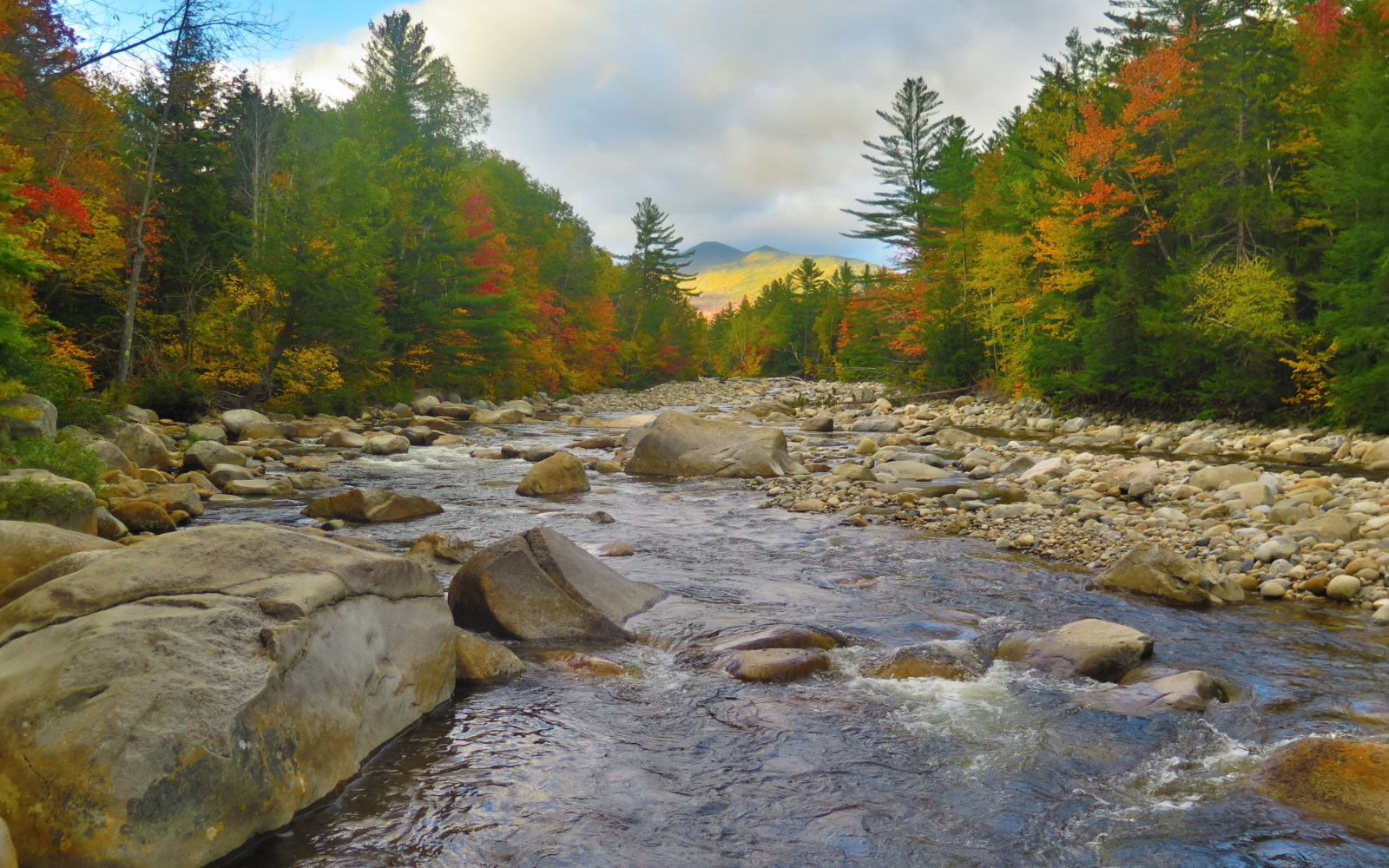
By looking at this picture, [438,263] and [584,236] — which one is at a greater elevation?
[584,236]

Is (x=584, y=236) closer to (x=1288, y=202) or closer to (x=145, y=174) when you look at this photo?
(x=145, y=174)

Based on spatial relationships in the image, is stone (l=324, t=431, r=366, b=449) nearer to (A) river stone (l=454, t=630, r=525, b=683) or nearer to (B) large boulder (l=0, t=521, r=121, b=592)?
(B) large boulder (l=0, t=521, r=121, b=592)

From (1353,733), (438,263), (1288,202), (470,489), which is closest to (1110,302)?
(1288,202)

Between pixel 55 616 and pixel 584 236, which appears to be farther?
pixel 584 236

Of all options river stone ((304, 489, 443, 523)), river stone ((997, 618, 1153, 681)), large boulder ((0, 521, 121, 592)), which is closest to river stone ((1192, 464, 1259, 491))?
river stone ((997, 618, 1153, 681))

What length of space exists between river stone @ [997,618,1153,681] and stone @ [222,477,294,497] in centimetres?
1087

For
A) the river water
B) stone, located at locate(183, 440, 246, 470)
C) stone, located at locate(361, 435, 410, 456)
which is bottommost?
the river water

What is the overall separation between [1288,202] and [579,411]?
27612mm

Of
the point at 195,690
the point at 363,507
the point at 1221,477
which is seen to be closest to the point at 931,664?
the point at 195,690

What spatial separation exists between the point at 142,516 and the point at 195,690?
293 inches

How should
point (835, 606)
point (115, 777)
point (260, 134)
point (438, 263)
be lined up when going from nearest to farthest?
point (115, 777) → point (835, 606) → point (260, 134) → point (438, 263)

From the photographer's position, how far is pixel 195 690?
323 cm

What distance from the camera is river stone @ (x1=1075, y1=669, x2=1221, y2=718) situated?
5.00 metres

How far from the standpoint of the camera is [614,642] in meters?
6.28
